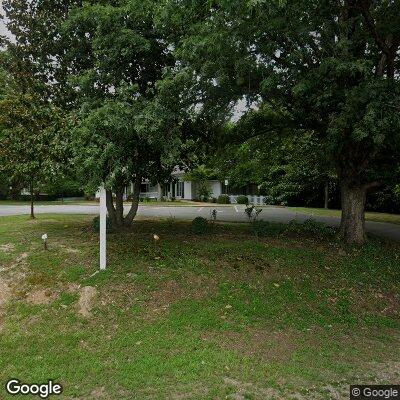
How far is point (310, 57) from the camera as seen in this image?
9.47 meters

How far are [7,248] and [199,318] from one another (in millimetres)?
5708

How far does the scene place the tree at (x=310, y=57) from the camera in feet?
25.6

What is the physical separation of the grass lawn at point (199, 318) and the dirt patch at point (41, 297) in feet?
0.13

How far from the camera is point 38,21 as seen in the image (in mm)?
11070

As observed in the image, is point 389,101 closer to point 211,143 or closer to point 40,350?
point 211,143

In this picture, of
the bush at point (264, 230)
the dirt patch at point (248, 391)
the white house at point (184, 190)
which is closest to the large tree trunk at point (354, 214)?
the bush at point (264, 230)

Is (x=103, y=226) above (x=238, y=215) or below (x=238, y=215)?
above

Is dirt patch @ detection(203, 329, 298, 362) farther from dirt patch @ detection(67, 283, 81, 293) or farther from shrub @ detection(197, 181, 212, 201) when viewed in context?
shrub @ detection(197, 181, 212, 201)

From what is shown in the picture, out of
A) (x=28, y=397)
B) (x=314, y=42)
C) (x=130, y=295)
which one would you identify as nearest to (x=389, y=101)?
(x=314, y=42)

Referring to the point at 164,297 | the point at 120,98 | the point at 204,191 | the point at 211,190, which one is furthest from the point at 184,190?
the point at 164,297

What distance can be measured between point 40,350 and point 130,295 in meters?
1.99

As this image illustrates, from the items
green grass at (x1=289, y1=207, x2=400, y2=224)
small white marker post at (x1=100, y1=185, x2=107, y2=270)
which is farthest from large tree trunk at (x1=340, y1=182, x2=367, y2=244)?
green grass at (x1=289, y1=207, x2=400, y2=224)

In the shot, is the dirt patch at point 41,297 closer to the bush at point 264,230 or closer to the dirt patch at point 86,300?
the dirt patch at point 86,300

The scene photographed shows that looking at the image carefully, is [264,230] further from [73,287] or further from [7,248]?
[7,248]
